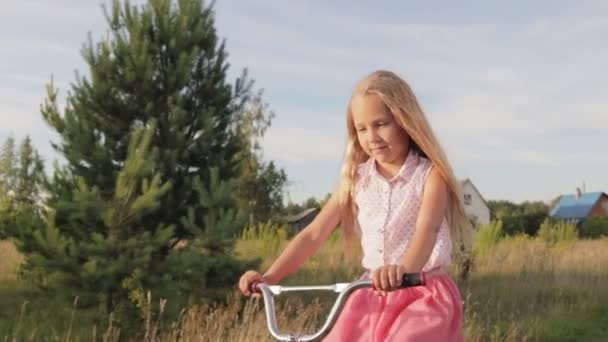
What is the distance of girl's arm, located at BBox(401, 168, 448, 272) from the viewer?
2.41m

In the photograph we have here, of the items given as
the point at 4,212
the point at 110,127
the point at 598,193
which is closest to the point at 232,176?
the point at 110,127

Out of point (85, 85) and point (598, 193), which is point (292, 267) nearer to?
point (85, 85)

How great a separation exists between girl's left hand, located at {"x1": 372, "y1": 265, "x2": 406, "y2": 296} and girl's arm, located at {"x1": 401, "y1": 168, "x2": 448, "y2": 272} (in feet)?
1.01

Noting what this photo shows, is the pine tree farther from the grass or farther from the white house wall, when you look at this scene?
the white house wall

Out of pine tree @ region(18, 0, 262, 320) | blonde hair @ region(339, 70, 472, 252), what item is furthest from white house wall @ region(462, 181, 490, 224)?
blonde hair @ region(339, 70, 472, 252)

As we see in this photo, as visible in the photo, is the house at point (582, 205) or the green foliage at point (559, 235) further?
the house at point (582, 205)

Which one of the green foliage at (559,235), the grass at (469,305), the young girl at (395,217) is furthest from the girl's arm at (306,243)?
the green foliage at (559,235)

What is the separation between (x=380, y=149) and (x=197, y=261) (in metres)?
5.45

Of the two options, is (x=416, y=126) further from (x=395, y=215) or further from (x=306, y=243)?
(x=306, y=243)

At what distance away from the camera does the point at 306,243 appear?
277 centimetres

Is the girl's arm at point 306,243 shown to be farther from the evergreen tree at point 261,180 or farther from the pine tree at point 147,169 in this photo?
the evergreen tree at point 261,180

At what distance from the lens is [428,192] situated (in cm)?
255

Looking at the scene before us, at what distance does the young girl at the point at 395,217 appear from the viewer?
94.7 inches

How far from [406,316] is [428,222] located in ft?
1.04
